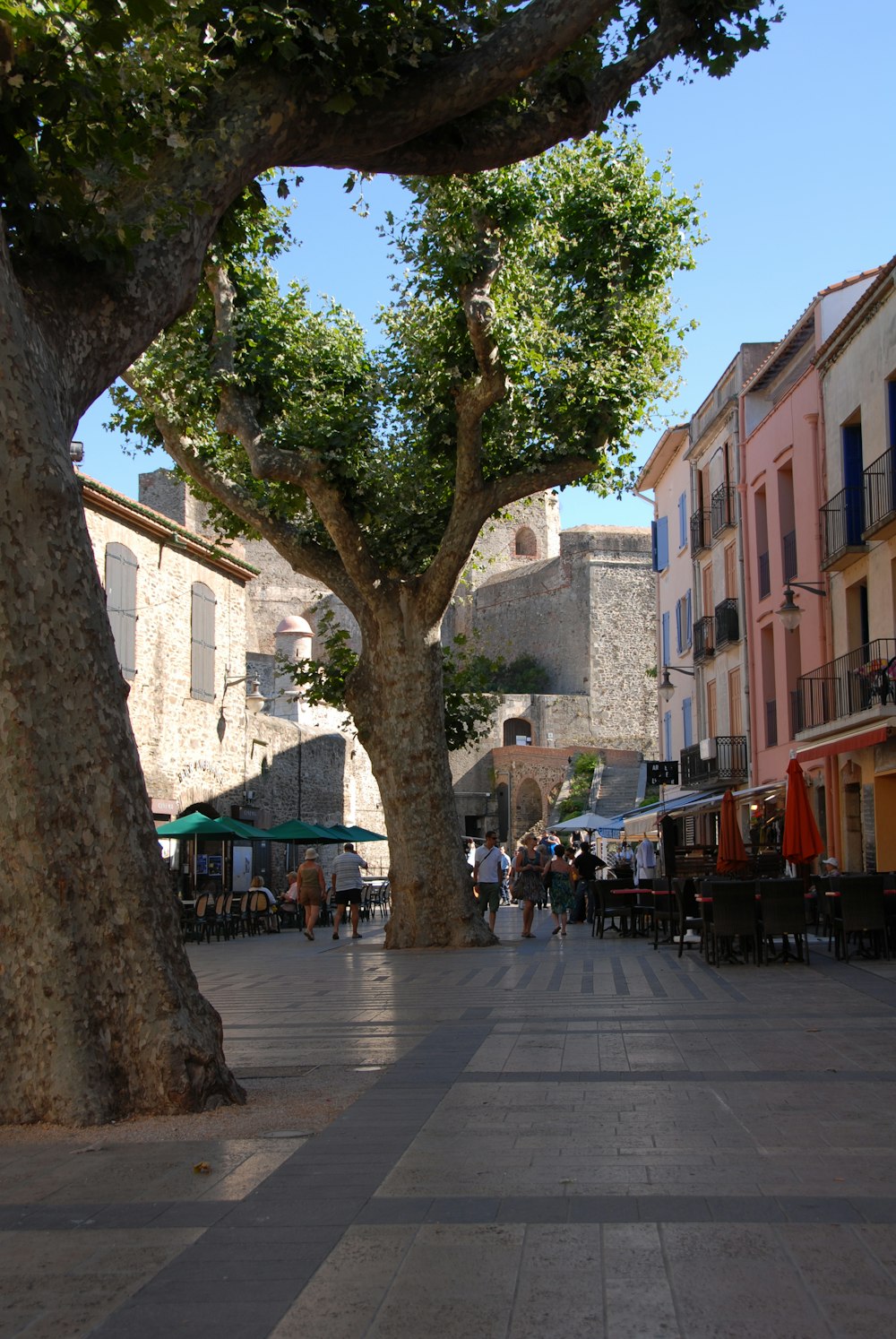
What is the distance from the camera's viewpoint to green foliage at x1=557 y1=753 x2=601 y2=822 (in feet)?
179

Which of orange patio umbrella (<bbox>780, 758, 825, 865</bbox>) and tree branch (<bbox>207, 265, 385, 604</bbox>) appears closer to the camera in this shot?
orange patio umbrella (<bbox>780, 758, 825, 865</bbox>)

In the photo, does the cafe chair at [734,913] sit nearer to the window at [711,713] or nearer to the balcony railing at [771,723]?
the balcony railing at [771,723]

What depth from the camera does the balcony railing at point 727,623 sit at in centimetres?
3033

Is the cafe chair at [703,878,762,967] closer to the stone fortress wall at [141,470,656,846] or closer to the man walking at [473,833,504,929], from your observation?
the man walking at [473,833,504,929]

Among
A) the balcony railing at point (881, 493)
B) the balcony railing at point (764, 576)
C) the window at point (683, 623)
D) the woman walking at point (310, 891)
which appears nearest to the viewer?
the balcony railing at point (881, 493)

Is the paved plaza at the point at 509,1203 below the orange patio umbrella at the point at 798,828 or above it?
below

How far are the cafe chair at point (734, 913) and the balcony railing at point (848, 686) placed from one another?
5.77 meters

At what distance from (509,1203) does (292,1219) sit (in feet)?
2.32

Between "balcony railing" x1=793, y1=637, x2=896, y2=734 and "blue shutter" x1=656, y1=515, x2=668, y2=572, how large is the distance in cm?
1431

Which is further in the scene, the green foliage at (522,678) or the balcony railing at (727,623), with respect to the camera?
the green foliage at (522,678)

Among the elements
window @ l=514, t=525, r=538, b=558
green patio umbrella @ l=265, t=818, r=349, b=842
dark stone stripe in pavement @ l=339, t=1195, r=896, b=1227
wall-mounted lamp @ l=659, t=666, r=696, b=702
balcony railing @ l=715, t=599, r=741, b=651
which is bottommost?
dark stone stripe in pavement @ l=339, t=1195, r=896, b=1227

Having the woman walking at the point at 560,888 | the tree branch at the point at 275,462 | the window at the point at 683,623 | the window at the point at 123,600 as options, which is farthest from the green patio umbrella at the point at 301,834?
the window at the point at 683,623

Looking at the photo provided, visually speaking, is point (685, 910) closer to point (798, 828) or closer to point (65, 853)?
point (798, 828)

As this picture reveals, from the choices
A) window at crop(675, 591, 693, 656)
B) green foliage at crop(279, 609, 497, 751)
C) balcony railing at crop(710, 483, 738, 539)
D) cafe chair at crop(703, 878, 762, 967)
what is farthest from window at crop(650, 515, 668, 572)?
cafe chair at crop(703, 878, 762, 967)
